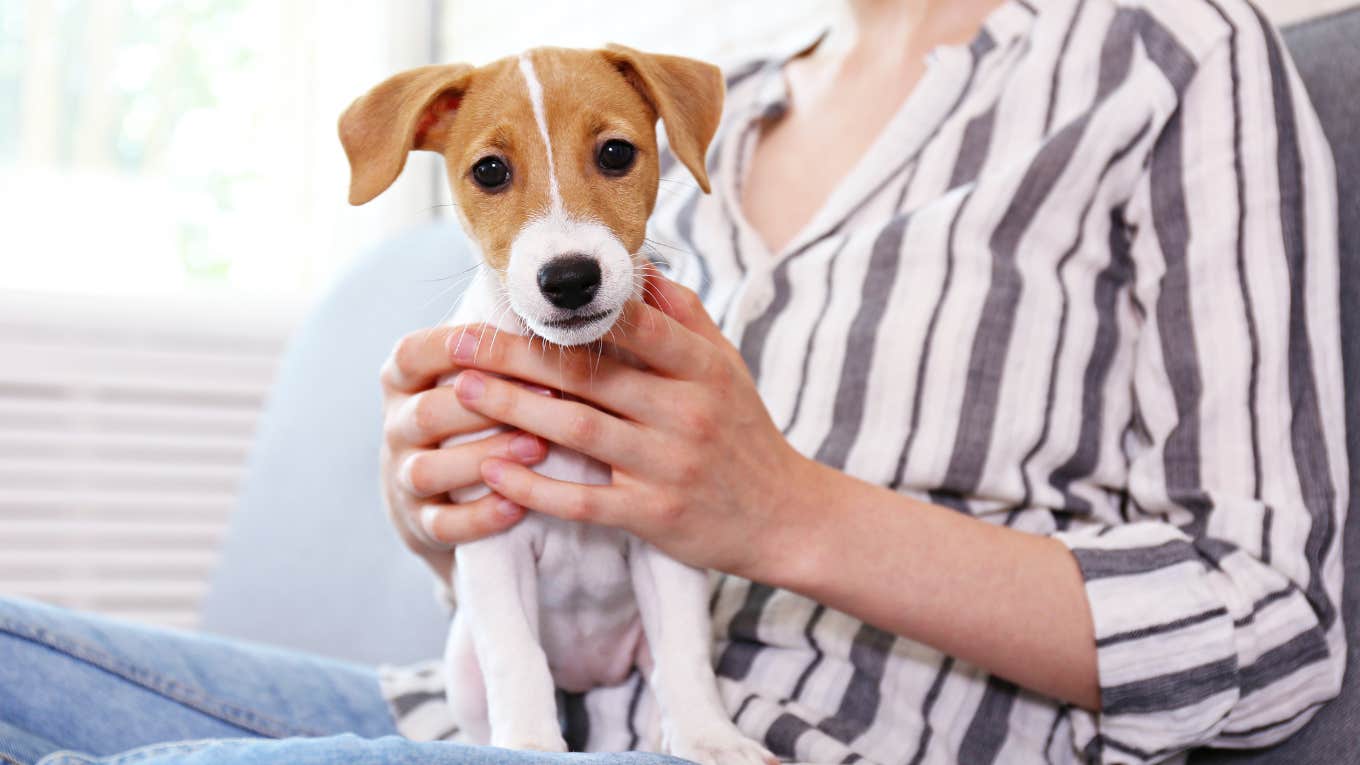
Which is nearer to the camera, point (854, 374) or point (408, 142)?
point (408, 142)

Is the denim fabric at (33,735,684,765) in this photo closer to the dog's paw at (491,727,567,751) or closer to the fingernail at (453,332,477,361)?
the dog's paw at (491,727,567,751)

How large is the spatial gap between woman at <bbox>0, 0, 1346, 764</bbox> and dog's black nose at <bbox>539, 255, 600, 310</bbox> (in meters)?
0.09

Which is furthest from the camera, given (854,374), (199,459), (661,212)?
(199,459)

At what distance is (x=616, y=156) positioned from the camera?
0.94 metres

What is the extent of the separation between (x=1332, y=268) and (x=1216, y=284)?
0.09 meters

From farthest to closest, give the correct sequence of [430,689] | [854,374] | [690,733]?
[430,689] → [854,374] → [690,733]

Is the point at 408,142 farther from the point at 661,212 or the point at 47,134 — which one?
the point at 47,134

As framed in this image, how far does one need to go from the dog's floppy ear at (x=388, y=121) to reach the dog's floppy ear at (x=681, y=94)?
141mm

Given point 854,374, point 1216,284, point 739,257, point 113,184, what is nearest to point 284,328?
point 113,184

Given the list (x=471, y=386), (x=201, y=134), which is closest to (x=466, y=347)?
(x=471, y=386)

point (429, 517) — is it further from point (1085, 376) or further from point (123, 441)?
point (123, 441)

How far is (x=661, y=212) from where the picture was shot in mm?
1433

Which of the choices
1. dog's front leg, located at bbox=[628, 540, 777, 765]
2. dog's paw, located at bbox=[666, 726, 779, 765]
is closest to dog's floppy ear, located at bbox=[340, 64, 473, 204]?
dog's front leg, located at bbox=[628, 540, 777, 765]

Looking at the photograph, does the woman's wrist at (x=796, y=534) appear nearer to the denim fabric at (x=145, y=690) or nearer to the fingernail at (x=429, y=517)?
the fingernail at (x=429, y=517)
